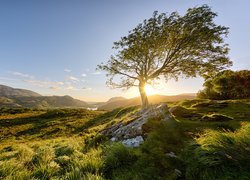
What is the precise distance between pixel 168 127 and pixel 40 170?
8109 mm

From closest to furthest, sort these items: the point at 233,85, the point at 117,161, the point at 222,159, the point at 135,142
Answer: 1. the point at 222,159
2. the point at 117,161
3. the point at 135,142
4. the point at 233,85

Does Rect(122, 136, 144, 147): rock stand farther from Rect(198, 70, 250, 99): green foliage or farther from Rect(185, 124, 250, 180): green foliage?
Rect(198, 70, 250, 99): green foliage

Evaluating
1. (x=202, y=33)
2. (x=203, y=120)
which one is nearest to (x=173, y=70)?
(x=202, y=33)

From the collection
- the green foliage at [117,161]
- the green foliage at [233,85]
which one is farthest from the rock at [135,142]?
the green foliage at [233,85]

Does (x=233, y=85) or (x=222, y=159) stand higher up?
→ (x=233, y=85)

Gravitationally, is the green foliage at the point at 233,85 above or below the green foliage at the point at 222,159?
above

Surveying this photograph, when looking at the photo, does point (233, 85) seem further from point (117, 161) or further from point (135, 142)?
point (117, 161)

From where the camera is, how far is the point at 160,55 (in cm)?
2339

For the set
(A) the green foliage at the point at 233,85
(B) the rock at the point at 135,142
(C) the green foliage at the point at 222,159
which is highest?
(A) the green foliage at the point at 233,85

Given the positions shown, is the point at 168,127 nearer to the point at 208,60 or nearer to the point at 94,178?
the point at 94,178

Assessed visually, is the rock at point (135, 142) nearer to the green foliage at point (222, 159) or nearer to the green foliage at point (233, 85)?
the green foliage at point (222, 159)

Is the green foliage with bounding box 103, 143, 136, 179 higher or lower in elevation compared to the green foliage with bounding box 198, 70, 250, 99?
lower

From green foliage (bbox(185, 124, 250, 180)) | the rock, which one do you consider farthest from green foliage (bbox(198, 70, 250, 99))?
green foliage (bbox(185, 124, 250, 180))

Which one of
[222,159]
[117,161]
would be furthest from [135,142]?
[222,159]
